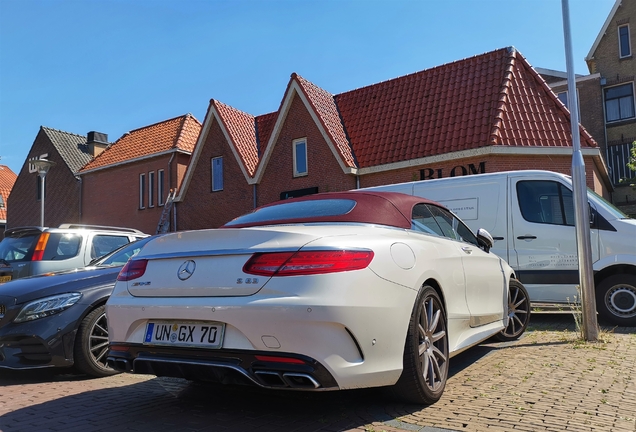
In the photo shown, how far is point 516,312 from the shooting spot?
260 inches

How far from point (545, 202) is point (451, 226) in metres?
3.97

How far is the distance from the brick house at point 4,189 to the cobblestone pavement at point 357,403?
40574mm

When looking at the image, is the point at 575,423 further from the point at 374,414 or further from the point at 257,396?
the point at 257,396

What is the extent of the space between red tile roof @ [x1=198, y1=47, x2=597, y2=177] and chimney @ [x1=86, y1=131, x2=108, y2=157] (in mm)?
18855

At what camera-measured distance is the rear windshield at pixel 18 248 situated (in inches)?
289

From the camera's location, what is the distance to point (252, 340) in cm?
317

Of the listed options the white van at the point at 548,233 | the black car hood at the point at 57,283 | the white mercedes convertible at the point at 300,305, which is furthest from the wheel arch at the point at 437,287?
the white van at the point at 548,233

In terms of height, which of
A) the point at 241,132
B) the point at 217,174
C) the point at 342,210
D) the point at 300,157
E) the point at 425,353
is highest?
the point at 241,132

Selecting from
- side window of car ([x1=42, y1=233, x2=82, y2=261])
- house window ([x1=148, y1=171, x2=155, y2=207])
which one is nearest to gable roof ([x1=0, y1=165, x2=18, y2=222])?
house window ([x1=148, y1=171, x2=155, y2=207])

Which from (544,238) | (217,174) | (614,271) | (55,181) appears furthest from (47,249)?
(55,181)

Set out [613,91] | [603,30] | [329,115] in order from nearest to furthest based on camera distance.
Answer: [329,115], [613,91], [603,30]

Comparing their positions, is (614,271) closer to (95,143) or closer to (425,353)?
(425,353)

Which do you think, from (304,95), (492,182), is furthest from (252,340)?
(304,95)

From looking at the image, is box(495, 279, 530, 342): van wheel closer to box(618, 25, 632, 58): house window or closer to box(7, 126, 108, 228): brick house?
box(618, 25, 632, 58): house window
